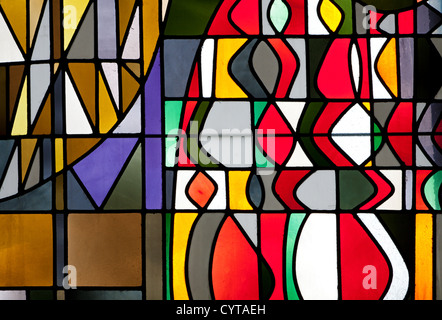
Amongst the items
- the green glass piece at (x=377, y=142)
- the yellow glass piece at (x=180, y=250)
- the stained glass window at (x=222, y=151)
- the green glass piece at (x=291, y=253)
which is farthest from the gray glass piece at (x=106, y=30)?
the green glass piece at (x=377, y=142)

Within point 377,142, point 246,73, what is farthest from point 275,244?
point 246,73

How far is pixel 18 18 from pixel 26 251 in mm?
880

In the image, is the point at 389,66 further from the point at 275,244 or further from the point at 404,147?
the point at 275,244

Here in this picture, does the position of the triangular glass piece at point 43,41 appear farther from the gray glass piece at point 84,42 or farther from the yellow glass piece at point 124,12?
the yellow glass piece at point 124,12

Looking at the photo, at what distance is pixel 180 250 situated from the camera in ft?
6.37

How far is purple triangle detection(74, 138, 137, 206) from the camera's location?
1.96 metres

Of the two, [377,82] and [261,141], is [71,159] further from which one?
[377,82]

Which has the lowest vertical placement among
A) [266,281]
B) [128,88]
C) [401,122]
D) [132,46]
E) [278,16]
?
[266,281]

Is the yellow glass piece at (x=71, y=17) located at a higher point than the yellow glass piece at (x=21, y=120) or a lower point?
higher

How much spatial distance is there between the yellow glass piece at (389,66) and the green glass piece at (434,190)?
13.1 inches

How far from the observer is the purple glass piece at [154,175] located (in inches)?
76.6
